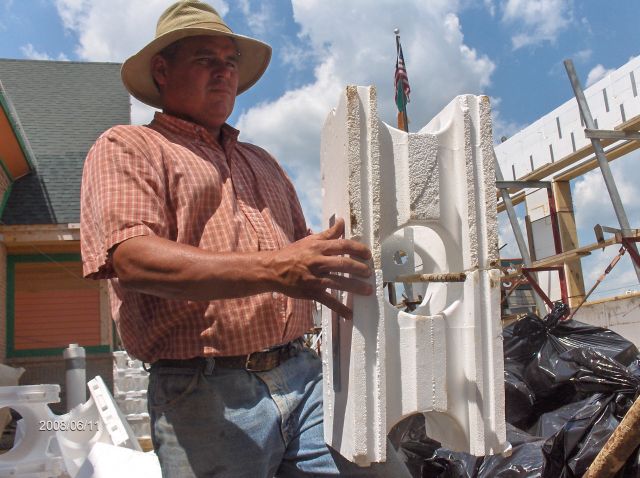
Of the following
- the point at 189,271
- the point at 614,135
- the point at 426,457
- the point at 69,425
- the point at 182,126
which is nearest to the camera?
the point at 189,271

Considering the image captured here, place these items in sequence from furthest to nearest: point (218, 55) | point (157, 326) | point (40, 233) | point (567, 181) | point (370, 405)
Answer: point (567, 181)
point (40, 233)
point (218, 55)
point (157, 326)
point (370, 405)

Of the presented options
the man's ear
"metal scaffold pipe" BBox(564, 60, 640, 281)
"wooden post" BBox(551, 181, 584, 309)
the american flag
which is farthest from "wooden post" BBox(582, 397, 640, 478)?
"wooden post" BBox(551, 181, 584, 309)

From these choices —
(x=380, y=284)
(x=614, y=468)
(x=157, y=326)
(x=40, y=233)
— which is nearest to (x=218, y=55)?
(x=157, y=326)

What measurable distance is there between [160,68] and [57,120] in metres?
12.7

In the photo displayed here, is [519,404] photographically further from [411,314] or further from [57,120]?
[57,120]

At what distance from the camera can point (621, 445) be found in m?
1.75

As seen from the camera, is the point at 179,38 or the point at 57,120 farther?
the point at 57,120

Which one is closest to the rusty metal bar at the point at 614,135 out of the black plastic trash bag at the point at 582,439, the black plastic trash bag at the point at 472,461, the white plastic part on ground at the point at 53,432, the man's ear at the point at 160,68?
the black plastic trash bag at the point at 472,461

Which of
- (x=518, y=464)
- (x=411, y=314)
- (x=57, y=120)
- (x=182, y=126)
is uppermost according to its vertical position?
(x=57, y=120)

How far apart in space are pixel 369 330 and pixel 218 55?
1.13m

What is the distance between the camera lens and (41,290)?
1188 cm

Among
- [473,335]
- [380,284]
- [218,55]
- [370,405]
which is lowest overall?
[370,405]

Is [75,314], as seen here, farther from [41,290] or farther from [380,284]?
[380,284]

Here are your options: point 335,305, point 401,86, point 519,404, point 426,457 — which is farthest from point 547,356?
point 401,86
